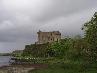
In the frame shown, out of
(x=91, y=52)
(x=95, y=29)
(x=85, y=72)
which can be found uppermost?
(x=95, y=29)

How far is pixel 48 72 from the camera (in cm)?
5966

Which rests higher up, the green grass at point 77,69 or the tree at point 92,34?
the tree at point 92,34

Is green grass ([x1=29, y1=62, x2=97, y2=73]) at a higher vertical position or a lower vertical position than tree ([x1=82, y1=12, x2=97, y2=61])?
lower

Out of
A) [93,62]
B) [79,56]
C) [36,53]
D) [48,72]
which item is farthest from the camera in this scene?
[36,53]

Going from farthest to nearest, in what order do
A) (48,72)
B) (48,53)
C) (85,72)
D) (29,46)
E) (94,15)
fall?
(29,46) < (48,53) < (94,15) < (48,72) < (85,72)

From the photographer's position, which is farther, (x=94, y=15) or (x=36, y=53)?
(x=36, y=53)

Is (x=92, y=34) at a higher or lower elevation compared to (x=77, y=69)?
higher

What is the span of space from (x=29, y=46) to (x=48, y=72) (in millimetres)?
118921

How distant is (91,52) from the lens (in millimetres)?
66500

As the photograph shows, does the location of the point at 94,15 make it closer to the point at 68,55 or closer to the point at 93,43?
the point at 93,43

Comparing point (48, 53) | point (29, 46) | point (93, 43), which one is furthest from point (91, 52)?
point (29, 46)

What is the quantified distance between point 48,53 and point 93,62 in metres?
82.6

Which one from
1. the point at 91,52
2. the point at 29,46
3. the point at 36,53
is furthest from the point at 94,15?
the point at 29,46

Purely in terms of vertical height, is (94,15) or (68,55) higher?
(94,15)
